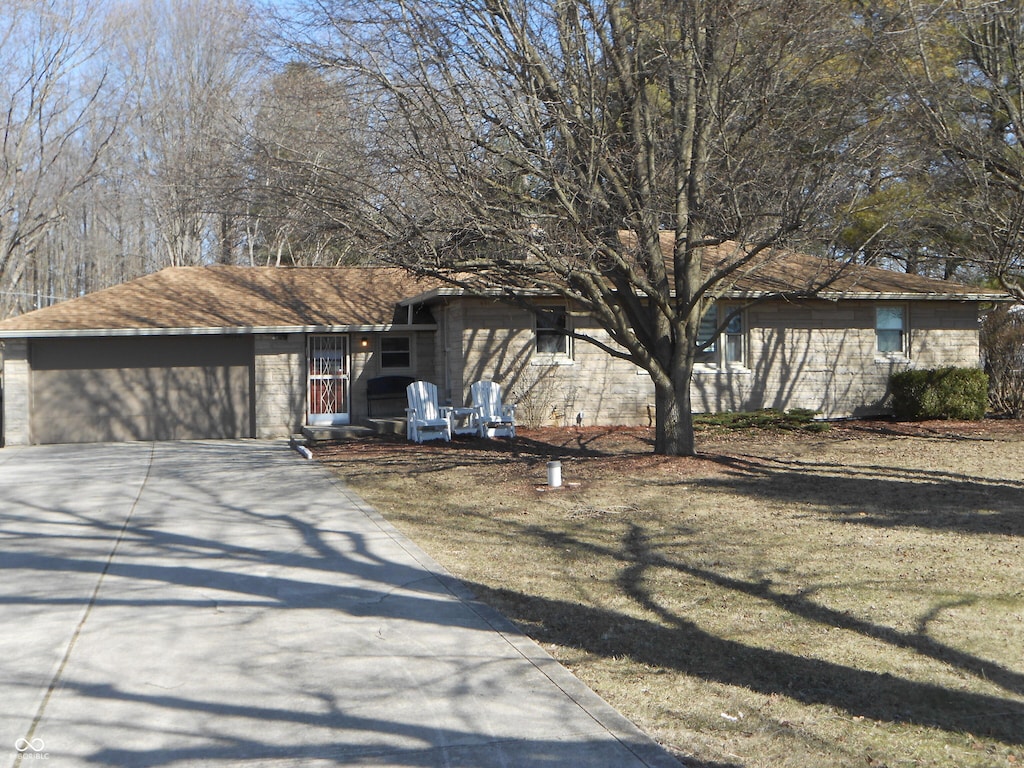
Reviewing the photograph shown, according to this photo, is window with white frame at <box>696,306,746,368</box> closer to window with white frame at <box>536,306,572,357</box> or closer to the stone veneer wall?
the stone veneer wall

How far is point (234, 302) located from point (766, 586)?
56.7 feet

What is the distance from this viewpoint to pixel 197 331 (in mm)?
20219

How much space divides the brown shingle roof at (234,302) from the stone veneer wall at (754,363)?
Result: 213 cm

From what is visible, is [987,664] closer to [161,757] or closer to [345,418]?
[161,757]

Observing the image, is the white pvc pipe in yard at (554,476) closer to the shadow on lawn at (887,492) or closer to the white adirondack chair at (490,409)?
the shadow on lawn at (887,492)

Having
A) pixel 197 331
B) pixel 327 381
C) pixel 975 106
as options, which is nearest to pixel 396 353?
pixel 327 381

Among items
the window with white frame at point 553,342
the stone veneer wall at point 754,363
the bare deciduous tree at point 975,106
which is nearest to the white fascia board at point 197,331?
the stone veneer wall at point 754,363

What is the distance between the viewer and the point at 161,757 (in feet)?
15.0

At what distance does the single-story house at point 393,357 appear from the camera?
20.2 meters

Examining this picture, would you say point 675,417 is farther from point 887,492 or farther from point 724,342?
point 724,342

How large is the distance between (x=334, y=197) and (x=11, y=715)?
8119 millimetres

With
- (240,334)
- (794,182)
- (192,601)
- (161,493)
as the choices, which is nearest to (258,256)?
(240,334)

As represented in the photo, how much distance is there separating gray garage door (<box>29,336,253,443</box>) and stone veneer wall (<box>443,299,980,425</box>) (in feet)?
16.2

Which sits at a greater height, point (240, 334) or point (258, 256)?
point (258, 256)
